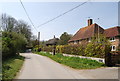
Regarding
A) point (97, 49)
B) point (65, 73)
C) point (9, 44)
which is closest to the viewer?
point (65, 73)

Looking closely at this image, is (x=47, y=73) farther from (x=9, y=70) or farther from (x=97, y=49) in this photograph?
(x=97, y=49)

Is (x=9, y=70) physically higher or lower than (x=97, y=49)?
lower

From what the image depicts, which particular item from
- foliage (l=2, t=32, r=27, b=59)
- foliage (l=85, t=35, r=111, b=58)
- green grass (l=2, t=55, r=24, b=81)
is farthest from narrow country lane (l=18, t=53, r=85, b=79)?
foliage (l=85, t=35, r=111, b=58)

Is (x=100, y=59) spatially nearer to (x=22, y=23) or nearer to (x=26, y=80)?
(x=26, y=80)

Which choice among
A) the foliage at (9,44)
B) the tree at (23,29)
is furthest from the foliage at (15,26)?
the foliage at (9,44)

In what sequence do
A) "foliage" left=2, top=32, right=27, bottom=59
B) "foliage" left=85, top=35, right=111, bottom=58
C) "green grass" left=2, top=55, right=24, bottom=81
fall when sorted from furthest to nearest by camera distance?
"foliage" left=2, top=32, right=27, bottom=59
"foliage" left=85, top=35, right=111, bottom=58
"green grass" left=2, top=55, right=24, bottom=81

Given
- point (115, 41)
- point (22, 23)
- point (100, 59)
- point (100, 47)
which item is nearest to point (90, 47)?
point (100, 47)

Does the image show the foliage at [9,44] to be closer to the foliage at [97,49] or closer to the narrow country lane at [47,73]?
the narrow country lane at [47,73]

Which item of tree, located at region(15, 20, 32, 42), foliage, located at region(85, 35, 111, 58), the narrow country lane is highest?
tree, located at region(15, 20, 32, 42)

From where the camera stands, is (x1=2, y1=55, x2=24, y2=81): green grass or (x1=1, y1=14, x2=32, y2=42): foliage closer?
(x1=2, y1=55, x2=24, y2=81): green grass

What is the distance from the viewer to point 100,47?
16203mm

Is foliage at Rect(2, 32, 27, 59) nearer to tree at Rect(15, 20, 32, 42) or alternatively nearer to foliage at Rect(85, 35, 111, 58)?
foliage at Rect(85, 35, 111, 58)

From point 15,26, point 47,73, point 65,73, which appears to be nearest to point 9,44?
point 47,73

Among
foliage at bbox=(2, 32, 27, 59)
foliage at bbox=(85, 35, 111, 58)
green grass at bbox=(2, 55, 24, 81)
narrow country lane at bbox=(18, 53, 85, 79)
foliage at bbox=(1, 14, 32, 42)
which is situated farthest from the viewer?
foliage at bbox=(1, 14, 32, 42)
